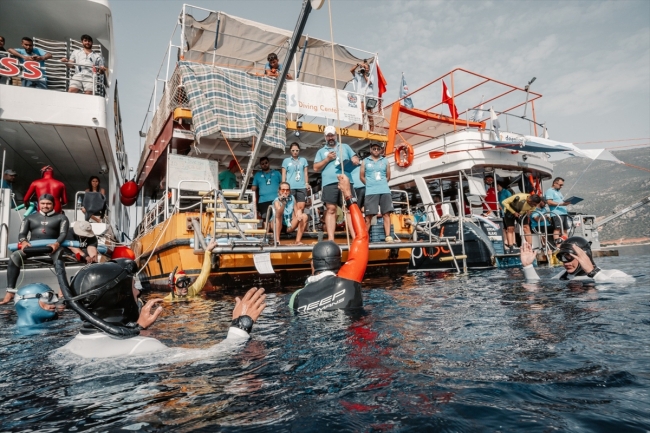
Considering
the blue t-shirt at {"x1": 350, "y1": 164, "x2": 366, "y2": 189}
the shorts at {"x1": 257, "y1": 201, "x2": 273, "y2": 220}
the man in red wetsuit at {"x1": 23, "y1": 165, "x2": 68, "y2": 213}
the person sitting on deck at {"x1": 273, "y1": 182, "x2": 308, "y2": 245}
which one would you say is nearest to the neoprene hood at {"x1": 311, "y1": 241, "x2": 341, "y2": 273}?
the person sitting on deck at {"x1": 273, "y1": 182, "x2": 308, "y2": 245}

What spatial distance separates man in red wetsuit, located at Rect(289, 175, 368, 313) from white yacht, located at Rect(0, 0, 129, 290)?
5.51 m

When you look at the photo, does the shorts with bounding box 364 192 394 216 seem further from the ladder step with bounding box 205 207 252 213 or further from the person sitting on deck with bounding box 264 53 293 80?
the person sitting on deck with bounding box 264 53 293 80

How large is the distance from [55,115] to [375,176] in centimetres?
726

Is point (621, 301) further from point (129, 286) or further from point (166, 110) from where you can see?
point (166, 110)

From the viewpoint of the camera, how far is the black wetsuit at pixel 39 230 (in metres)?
6.65

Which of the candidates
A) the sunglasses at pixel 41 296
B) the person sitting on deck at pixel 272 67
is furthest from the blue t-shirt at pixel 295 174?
the sunglasses at pixel 41 296

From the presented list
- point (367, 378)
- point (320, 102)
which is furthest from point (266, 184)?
point (367, 378)

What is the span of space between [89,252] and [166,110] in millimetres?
4122

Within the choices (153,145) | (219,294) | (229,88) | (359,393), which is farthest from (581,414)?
(153,145)

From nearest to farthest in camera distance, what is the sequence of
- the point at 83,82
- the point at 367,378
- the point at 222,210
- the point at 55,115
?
the point at 367,378
the point at 222,210
the point at 55,115
the point at 83,82

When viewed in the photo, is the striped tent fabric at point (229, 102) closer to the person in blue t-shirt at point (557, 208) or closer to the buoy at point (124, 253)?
the buoy at point (124, 253)

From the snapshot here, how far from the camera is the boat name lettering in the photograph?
8430 millimetres

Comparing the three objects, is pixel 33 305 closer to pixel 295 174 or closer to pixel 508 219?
pixel 295 174

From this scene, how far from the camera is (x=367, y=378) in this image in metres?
2.02
